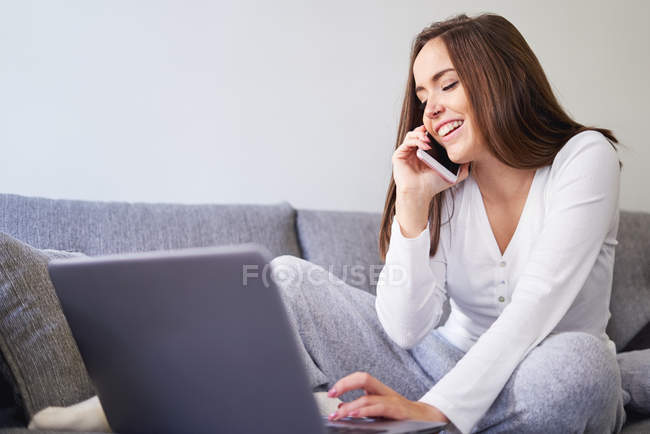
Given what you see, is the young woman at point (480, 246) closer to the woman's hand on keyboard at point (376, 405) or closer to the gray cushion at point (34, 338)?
the woman's hand on keyboard at point (376, 405)

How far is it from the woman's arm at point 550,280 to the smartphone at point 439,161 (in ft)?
0.71

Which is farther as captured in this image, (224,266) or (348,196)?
(348,196)

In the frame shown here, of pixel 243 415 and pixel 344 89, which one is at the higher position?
pixel 344 89

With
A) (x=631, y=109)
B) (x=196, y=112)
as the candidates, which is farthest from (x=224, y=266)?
(x=631, y=109)

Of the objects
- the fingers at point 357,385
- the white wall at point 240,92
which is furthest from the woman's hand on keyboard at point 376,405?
the white wall at point 240,92

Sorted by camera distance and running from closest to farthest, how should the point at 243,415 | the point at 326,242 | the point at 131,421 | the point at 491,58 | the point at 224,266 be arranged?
the point at 224,266 → the point at 243,415 → the point at 131,421 → the point at 491,58 → the point at 326,242

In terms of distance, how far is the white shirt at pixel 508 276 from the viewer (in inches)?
42.0

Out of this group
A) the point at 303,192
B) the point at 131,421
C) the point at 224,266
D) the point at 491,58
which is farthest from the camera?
the point at 303,192

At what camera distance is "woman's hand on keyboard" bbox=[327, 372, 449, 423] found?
2.87 feet

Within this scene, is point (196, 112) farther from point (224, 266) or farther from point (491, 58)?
point (224, 266)

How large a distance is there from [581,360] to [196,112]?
143 centimetres

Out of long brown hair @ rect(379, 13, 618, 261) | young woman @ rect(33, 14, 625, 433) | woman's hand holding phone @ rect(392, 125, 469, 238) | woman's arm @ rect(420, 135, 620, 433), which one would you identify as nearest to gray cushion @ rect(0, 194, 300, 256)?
young woman @ rect(33, 14, 625, 433)

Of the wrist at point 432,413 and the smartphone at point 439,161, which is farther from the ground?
the smartphone at point 439,161

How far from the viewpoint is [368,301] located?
147cm
